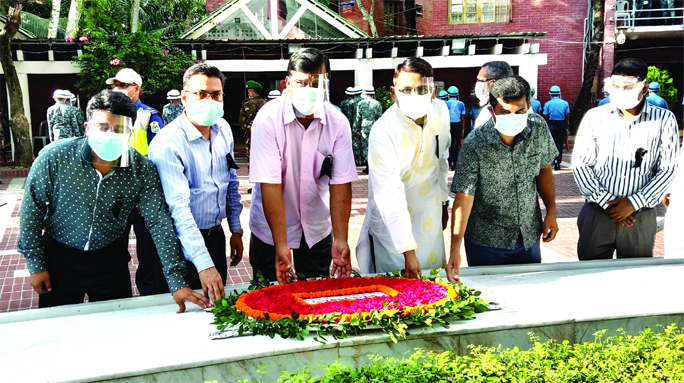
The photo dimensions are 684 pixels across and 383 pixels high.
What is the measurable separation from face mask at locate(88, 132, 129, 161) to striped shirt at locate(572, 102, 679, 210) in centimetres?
273

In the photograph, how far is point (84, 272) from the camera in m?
3.13

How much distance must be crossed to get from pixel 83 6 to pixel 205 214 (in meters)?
14.8

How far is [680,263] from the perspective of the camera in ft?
12.8

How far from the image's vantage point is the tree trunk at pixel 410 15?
2305 centimetres

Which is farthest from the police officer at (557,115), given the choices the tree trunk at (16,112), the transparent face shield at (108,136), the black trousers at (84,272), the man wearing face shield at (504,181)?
the transparent face shield at (108,136)

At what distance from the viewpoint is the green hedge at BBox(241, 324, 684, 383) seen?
243 cm

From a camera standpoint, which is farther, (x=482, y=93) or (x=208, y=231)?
(x=482, y=93)

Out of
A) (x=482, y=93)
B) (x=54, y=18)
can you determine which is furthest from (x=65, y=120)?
(x=482, y=93)

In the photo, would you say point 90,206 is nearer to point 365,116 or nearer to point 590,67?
point 365,116

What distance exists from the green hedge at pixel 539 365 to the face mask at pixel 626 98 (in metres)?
1.67

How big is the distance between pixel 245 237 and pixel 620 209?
4.84 meters

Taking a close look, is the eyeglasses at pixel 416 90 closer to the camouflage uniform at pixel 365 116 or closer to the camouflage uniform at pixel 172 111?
the camouflage uniform at pixel 172 111

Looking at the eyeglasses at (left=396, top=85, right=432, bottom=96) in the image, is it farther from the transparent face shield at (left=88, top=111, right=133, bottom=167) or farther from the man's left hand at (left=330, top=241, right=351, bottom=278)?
the transparent face shield at (left=88, top=111, right=133, bottom=167)

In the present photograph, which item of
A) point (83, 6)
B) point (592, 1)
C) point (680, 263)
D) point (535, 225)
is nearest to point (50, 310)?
point (535, 225)
